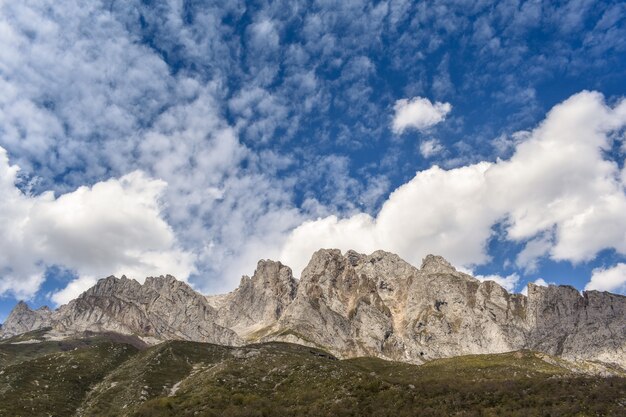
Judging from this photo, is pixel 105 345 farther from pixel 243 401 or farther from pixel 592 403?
pixel 592 403

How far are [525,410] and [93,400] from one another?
336 ft

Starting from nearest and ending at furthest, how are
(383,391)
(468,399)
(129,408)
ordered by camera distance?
(468,399) < (383,391) < (129,408)

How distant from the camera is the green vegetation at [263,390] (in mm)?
54156

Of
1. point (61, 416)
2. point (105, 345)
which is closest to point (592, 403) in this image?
point (61, 416)

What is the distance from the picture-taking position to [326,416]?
2384 inches

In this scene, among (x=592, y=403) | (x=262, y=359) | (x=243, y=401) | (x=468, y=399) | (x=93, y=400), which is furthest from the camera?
(x=262, y=359)

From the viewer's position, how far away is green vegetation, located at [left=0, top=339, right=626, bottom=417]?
5416 centimetres

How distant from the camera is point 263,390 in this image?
87688mm

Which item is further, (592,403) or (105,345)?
Result: (105,345)

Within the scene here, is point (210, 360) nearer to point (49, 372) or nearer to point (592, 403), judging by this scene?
point (49, 372)

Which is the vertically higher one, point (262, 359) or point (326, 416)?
point (262, 359)

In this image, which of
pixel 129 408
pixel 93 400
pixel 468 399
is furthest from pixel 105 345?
pixel 468 399

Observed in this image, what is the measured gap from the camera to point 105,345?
17225 centimetres

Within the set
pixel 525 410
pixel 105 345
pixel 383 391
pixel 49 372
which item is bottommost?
pixel 525 410
